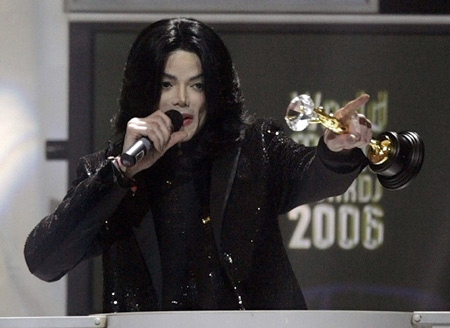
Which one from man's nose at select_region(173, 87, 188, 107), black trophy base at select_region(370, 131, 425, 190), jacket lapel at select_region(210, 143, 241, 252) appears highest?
man's nose at select_region(173, 87, 188, 107)

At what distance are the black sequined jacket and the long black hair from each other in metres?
0.05

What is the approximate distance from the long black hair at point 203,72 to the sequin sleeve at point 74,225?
0.21m

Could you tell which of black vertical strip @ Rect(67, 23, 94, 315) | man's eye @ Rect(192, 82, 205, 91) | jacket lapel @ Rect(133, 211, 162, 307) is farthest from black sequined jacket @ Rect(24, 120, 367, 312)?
black vertical strip @ Rect(67, 23, 94, 315)

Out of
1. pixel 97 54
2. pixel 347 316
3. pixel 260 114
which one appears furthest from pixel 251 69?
pixel 347 316

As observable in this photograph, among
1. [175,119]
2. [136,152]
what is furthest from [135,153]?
[175,119]

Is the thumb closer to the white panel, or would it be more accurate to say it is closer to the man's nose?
the man's nose

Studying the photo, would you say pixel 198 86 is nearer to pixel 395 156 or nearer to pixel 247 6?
pixel 395 156

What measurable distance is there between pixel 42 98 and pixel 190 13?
411 millimetres

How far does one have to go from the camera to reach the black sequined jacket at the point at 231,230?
159 cm

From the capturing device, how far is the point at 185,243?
1670mm

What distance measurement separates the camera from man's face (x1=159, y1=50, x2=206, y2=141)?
1740mm

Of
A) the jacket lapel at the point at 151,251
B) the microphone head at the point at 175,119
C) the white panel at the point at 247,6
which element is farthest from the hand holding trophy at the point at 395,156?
the white panel at the point at 247,6

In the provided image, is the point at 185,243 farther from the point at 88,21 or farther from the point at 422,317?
the point at 88,21

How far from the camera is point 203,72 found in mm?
1771
